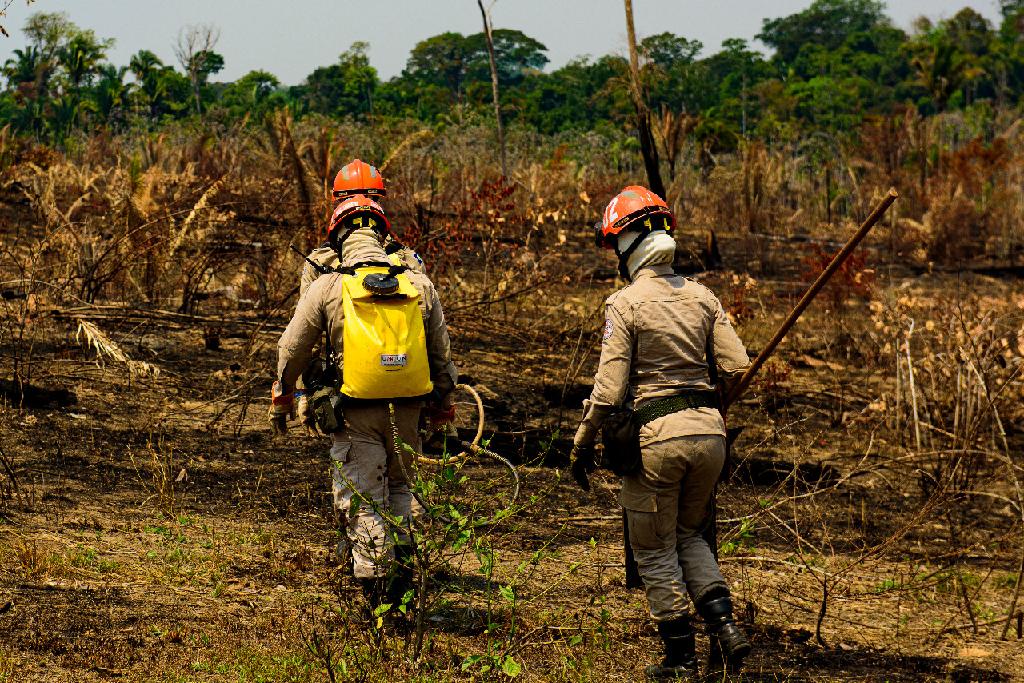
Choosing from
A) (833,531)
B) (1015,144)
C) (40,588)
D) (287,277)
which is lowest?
(833,531)

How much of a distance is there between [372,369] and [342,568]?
0.81 metres

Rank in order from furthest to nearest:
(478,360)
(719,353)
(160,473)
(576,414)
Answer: (478,360)
(576,414)
(160,473)
(719,353)

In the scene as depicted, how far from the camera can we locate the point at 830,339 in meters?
12.7

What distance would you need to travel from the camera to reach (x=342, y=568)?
4.69m

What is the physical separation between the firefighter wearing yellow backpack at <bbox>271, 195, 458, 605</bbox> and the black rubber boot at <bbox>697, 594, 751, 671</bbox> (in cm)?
114

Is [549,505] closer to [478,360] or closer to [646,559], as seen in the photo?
[646,559]

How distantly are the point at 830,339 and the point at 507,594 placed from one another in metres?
9.56

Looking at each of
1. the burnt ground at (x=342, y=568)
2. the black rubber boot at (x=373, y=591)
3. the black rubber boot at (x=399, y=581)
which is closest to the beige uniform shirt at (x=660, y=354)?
the burnt ground at (x=342, y=568)

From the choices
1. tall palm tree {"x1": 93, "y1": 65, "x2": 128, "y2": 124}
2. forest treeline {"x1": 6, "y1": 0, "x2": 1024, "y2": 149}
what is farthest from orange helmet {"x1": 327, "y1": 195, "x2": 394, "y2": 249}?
tall palm tree {"x1": 93, "y1": 65, "x2": 128, "y2": 124}

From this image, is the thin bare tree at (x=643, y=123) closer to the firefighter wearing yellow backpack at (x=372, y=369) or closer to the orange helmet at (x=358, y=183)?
the orange helmet at (x=358, y=183)

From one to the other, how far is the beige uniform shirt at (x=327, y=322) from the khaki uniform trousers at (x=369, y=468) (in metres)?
0.26

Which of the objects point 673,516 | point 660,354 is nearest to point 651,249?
point 660,354

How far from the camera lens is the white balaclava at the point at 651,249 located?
15.0ft

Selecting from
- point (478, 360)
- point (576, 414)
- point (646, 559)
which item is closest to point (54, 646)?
point (646, 559)
